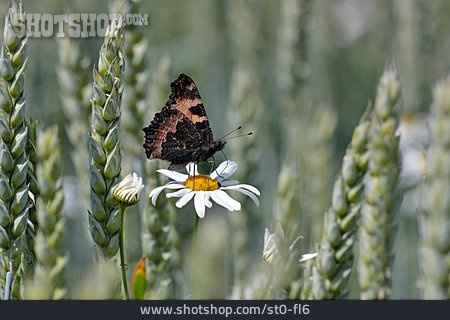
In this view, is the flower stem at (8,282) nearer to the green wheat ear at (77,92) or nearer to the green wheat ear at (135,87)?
the green wheat ear at (135,87)

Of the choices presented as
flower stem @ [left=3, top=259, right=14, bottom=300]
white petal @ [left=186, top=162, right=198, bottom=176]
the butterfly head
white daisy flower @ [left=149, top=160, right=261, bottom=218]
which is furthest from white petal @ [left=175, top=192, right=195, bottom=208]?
flower stem @ [left=3, top=259, right=14, bottom=300]

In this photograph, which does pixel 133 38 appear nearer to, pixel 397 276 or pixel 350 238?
pixel 350 238

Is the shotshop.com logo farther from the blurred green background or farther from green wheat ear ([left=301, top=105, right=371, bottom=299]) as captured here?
green wheat ear ([left=301, top=105, right=371, bottom=299])

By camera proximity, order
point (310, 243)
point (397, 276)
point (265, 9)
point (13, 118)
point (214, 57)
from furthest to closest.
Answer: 1. point (265, 9)
2. point (214, 57)
3. point (397, 276)
4. point (310, 243)
5. point (13, 118)

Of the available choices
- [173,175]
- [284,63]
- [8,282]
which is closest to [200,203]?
[173,175]
